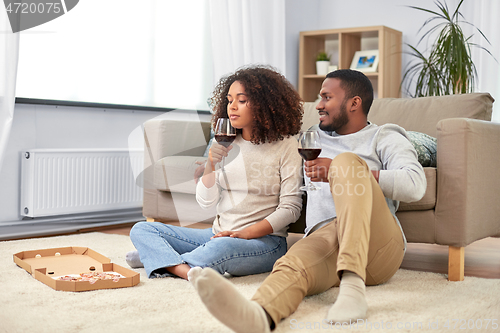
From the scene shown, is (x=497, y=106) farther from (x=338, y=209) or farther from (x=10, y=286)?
(x=10, y=286)

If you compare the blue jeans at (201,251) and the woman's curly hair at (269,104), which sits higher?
the woman's curly hair at (269,104)

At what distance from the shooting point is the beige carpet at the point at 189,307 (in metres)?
1.26

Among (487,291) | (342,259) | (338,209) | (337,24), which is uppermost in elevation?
(337,24)

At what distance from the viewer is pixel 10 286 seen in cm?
166

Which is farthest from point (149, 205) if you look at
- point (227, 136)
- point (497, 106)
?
point (497, 106)

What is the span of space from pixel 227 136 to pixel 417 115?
107cm

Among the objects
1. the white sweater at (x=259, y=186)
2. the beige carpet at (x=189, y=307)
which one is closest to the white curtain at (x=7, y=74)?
the beige carpet at (x=189, y=307)

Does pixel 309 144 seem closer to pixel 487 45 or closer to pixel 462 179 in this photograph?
pixel 462 179

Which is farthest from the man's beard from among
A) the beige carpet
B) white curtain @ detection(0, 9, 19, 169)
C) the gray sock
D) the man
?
white curtain @ detection(0, 9, 19, 169)

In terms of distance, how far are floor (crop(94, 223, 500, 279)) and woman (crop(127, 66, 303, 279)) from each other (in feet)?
2.24

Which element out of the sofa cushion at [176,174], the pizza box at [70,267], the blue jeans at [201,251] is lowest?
the pizza box at [70,267]

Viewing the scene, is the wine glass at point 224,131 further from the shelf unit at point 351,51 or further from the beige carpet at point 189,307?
the shelf unit at point 351,51

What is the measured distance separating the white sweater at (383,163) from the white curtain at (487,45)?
242cm

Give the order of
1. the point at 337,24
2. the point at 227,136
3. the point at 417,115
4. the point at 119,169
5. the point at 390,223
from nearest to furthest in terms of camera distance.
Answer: the point at 390,223
the point at 227,136
the point at 417,115
the point at 119,169
the point at 337,24
